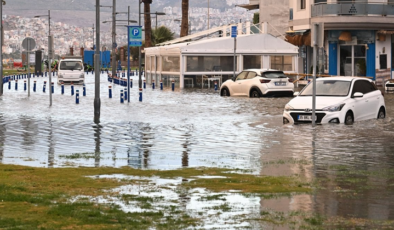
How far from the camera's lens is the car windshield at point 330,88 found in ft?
80.2

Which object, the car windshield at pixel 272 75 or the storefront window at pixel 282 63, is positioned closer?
the car windshield at pixel 272 75

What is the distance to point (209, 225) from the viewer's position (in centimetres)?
882

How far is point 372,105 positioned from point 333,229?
676 inches

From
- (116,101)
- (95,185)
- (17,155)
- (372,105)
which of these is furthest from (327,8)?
(95,185)

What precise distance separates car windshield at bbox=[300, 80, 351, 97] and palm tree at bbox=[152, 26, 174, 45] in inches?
2936

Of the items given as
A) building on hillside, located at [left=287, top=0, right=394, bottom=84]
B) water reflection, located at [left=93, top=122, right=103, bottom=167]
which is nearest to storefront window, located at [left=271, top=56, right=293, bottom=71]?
building on hillside, located at [left=287, top=0, right=394, bottom=84]

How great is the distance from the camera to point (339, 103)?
2345cm

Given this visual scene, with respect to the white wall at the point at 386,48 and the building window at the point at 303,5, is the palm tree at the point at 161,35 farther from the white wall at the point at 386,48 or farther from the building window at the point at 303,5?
the white wall at the point at 386,48

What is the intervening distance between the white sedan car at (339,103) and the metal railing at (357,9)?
27.3 metres

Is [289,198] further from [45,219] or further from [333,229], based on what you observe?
[45,219]

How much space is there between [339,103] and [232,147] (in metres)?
6.57

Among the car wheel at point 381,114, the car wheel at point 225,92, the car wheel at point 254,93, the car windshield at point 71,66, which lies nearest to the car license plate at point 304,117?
the car wheel at point 381,114

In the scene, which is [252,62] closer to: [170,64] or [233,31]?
[170,64]

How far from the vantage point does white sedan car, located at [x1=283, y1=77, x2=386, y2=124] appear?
2337cm
